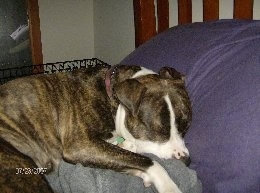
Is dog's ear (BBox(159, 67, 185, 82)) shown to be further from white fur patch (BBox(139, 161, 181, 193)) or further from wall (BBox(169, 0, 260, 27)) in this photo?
wall (BBox(169, 0, 260, 27))

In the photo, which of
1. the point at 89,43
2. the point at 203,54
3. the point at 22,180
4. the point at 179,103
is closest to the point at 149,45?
the point at 203,54

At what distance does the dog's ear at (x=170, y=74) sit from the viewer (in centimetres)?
210

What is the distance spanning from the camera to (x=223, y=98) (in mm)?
1804

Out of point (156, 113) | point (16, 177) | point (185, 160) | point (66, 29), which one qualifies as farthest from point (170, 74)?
point (66, 29)

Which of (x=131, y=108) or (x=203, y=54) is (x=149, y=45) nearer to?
(x=203, y=54)

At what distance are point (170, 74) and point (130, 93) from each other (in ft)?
0.99

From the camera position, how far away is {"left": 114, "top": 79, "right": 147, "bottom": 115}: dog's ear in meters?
1.94

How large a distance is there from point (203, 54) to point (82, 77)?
73 centimetres

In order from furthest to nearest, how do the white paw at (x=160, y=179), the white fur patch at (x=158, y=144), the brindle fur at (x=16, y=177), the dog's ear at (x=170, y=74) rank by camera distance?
the dog's ear at (x=170, y=74) < the white fur patch at (x=158, y=144) < the white paw at (x=160, y=179) < the brindle fur at (x=16, y=177)

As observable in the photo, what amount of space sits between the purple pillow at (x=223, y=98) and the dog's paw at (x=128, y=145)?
13.5 inches

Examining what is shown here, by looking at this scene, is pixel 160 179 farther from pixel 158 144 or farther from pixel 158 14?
pixel 158 14

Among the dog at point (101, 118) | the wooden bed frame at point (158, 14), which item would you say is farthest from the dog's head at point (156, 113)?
the wooden bed frame at point (158, 14)

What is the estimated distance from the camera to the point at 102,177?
177 cm

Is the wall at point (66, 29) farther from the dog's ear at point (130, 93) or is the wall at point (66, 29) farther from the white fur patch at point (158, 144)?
the dog's ear at point (130, 93)
